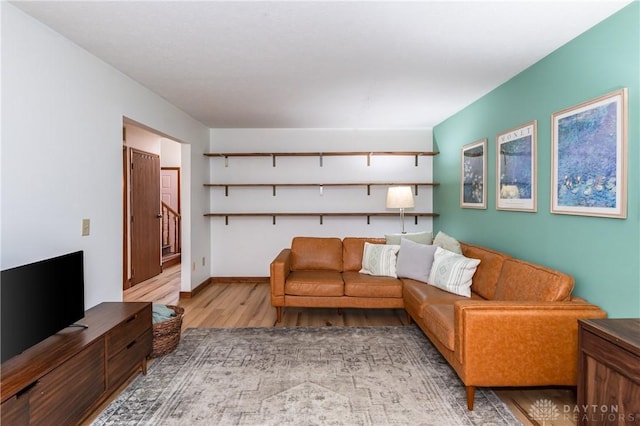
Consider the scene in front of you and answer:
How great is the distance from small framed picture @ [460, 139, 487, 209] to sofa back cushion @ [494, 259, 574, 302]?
1.08 meters

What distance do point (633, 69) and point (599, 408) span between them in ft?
5.84

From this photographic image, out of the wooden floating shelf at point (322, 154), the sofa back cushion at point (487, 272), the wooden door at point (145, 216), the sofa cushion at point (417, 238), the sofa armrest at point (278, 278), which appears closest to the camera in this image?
the sofa back cushion at point (487, 272)

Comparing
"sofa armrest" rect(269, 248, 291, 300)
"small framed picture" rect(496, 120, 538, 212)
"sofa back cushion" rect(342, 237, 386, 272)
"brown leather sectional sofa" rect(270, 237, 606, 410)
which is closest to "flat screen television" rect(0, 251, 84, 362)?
"sofa armrest" rect(269, 248, 291, 300)

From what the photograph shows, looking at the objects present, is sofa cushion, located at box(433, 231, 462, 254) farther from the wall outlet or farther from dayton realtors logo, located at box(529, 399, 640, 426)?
the wall outlet

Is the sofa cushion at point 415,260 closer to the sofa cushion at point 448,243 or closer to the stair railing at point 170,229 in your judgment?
the sofa cushion at point 448,243

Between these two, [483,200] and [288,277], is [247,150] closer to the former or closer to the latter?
[288,277]

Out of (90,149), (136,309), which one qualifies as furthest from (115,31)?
(136,309)

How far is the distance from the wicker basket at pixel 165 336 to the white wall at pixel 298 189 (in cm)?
254

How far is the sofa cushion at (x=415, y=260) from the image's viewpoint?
11.9 feet

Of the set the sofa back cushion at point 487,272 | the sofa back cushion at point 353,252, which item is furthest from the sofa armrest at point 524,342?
the sofa back cushion at point 353,252

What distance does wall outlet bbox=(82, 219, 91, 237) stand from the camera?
2586mm

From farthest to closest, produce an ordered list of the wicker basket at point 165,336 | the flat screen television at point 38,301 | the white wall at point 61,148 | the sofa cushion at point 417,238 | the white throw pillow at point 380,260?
the sofa cushion at point 417,238 < the white throw pillow at point 380,260 < the wicker basket at point 165,336 < the white wall at point 61,148 < the flat screen television at point 38,301

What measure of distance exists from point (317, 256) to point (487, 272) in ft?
6.42

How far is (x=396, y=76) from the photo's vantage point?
3.11 metres
